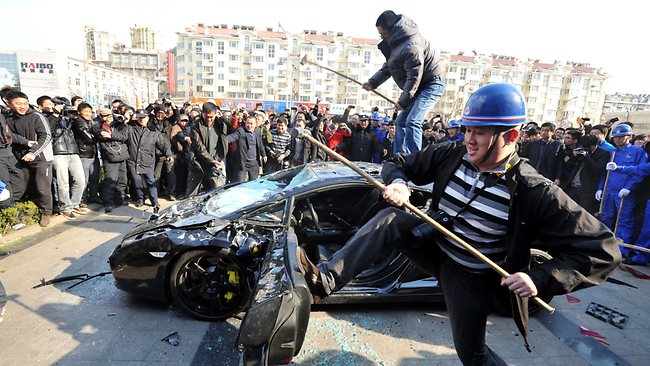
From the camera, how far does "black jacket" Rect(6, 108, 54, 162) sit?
17.6 ft

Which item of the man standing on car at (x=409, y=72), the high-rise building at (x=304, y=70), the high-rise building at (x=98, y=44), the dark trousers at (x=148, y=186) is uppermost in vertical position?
the high-rise building at (x=98, y=44)

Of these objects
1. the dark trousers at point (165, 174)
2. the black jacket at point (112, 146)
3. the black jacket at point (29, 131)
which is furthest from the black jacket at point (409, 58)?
the dark trousers at point (165, 174)

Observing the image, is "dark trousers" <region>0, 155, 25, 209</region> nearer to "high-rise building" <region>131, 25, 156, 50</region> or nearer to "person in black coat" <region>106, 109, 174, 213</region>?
"person in black coat" <region>106, 109, 174, 213</region>

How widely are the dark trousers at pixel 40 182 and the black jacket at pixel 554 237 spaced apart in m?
6.80

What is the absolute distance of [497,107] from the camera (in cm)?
180

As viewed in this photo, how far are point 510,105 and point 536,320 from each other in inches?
111

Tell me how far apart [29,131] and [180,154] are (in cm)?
299

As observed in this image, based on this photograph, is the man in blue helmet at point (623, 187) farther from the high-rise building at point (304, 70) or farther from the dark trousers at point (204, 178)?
the high-rise building at point (304, 70)

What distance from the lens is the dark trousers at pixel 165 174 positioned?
784cm

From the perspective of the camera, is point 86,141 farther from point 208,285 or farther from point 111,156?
point 208,285

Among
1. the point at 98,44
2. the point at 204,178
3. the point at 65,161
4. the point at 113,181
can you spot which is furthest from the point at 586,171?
the point at 98,44

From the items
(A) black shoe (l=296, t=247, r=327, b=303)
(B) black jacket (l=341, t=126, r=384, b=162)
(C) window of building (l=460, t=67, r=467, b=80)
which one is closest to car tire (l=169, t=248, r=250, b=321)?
(A) black shoe (l=296, t=247, r=327, b=303)

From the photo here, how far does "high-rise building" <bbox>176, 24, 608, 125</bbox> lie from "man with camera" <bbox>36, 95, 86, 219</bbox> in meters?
69.8

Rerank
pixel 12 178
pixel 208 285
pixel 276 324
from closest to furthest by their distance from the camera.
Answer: pixel 276 324 → pixel 208 285 → pixel 12 178
